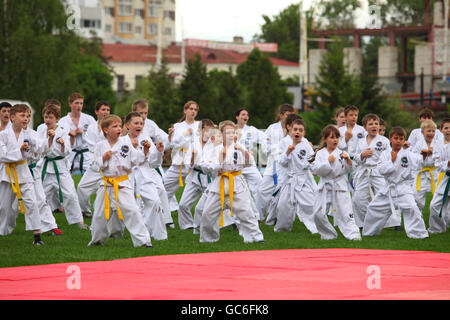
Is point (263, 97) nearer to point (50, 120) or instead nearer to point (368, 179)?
point (368, 179)

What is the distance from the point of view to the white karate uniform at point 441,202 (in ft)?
36.4

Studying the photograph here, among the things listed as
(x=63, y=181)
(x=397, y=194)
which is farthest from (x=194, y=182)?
(x=397, y=194)

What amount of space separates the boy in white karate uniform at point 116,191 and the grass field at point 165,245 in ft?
0.62

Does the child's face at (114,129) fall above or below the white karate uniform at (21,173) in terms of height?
above

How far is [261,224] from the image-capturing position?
12.5m

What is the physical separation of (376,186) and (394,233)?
83cm

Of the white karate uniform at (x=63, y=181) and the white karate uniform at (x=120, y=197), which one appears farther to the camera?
the white karate uniform at (x=63, y=181)

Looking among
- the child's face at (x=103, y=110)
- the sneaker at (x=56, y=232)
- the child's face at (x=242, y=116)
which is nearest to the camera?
the sneaker at (x=56, y=232)

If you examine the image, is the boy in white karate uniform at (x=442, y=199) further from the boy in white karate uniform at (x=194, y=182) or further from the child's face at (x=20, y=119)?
the child's face at (x=20, y=119)

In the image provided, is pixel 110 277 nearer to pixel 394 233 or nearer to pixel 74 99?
pixel 394 233

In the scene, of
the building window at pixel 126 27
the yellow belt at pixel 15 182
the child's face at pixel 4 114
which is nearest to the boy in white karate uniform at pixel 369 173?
the yellow belt at pixel 15 182

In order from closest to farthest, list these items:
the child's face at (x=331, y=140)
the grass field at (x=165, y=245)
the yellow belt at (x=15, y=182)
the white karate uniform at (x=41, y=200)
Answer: the grass field at (x=165, y=245)
the yellow belt at (x=15, y=182)
the white karate uniform at (x=41, y=200)
the child's face at (x=331, y=140)
